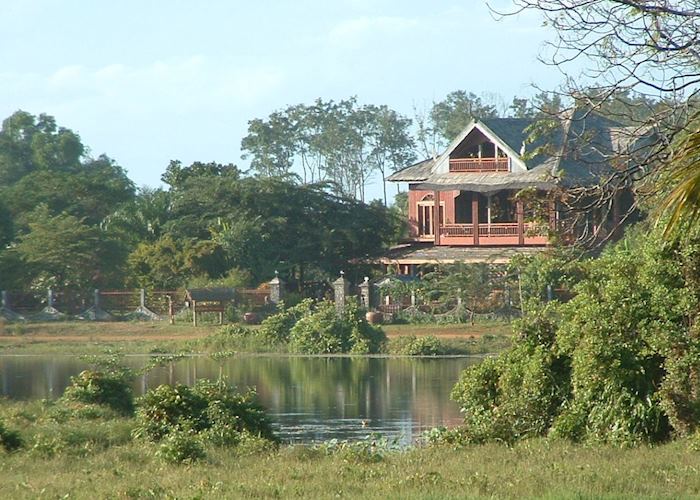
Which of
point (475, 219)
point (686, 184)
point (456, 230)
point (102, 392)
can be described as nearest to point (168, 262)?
point (456, 230)

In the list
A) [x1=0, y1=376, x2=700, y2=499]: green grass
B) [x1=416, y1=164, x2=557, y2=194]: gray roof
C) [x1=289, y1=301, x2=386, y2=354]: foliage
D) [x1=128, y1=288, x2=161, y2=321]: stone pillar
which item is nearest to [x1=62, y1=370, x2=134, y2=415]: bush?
[x1=0, y1=376, x2=700, y2=499]: green grass

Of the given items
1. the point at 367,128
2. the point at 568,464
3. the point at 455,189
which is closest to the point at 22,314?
the point at 455,189

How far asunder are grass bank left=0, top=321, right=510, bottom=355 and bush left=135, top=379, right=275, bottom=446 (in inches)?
770

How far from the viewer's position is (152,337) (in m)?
44.8

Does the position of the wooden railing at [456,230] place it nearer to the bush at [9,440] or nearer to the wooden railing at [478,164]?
the wooden railing at [478,164]

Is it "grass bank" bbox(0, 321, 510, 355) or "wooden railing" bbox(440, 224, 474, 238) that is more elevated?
"wooden railing" bbox(440, 224, 474, 238)

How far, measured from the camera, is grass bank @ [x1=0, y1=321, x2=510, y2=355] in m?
41.3

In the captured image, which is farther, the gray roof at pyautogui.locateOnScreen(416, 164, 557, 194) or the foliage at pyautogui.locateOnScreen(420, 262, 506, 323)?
the gray roof at pyautogui.locateOnScreen(416, 164, 557, 194)

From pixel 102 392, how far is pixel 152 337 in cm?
2164

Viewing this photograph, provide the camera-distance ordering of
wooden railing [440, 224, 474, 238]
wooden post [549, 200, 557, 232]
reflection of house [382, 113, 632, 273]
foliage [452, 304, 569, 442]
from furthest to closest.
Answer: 1. wooden railing [440, 224, 474, 238]
2. reflection of house [382, 113, 632, 273]
3. foliage [452, 304, 569, 442]
4. wooden post [549, 200, 557, 232]

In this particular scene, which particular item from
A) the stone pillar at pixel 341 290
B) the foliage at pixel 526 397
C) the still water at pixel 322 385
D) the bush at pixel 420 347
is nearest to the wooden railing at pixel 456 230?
the stone pillar at pixel 341 290

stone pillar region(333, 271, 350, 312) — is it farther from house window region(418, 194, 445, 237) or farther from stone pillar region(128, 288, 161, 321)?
house window region(418, 194, 445, 237)

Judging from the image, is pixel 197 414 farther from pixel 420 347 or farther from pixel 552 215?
pixel 420 347

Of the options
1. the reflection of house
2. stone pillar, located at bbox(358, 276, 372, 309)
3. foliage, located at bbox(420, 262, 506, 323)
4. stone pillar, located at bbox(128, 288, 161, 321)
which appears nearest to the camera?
foliage, located at bbox(420, 262, 506, 323)
